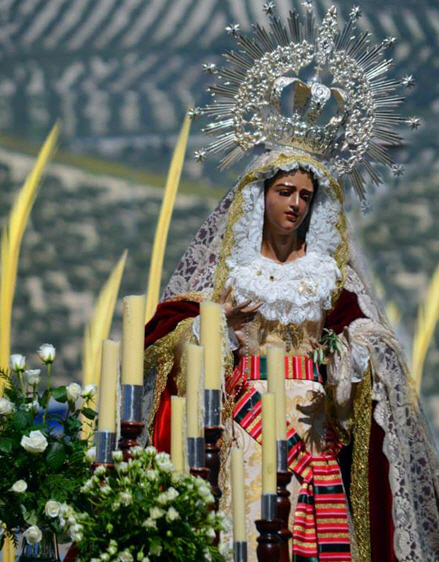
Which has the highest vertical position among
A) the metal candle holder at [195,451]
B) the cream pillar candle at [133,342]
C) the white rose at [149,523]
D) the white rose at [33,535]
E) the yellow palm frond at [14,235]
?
the yellow palm frond at [14,235]

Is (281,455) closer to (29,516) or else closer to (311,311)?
(29,516)

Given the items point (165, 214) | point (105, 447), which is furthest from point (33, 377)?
point (165, 214)

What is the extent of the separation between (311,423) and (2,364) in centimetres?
138

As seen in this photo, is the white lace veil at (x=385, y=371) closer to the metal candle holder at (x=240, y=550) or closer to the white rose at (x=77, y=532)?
the metal candle holder at (x=240, y=550)

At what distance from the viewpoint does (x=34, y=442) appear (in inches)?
132

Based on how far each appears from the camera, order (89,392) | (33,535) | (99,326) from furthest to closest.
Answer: (99,326)
(89,392)
(33,535)

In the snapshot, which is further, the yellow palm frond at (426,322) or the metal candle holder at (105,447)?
the yellow palm frond at (426,322)

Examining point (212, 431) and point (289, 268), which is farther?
point (289, 268)

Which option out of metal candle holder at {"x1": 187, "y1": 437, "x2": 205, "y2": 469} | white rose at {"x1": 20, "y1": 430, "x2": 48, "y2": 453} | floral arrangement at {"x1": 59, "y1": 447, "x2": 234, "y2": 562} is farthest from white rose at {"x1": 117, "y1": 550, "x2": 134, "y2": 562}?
white rose at {"x1": 20, "y1": 430, "x2": 48, "y2": 453}

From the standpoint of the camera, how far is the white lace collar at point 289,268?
166 inches

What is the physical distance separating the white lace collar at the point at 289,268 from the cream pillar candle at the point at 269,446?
1.33m

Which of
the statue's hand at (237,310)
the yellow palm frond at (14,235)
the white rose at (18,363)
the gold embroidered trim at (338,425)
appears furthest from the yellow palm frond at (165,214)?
the white rose at (18,363)

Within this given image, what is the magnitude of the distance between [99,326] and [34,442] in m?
1.93

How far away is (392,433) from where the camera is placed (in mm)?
4191
